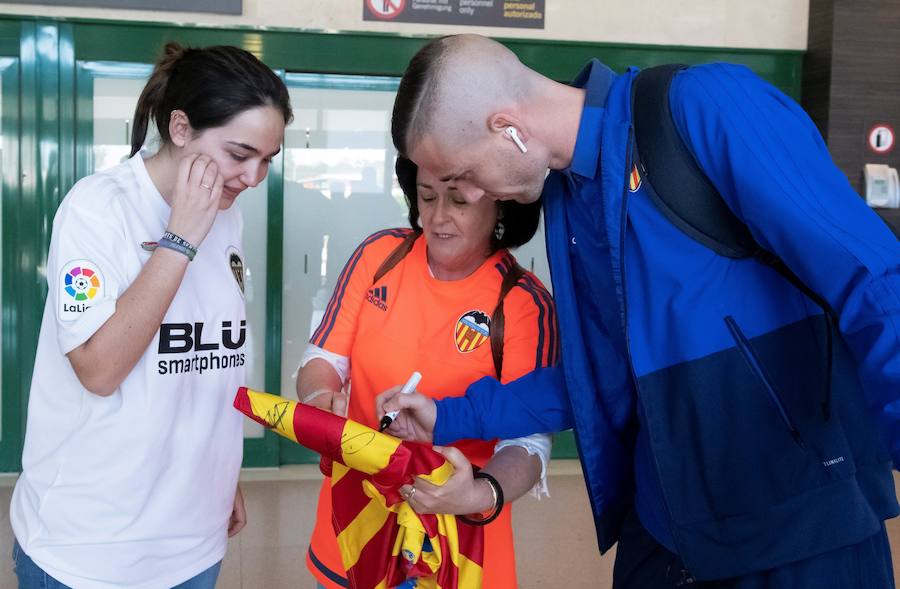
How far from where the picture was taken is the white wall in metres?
4.81

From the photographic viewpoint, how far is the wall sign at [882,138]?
512 cm

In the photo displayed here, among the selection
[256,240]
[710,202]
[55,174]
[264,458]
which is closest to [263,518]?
[264,458]

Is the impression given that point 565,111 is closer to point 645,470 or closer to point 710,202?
point 710,202

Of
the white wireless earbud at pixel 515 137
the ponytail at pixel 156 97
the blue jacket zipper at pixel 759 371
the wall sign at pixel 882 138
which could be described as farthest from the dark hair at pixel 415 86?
the wall sign at pixel 882 138

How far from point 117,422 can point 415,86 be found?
77cm

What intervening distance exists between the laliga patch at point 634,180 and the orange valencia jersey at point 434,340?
503 mm

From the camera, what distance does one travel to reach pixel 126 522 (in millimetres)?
1487

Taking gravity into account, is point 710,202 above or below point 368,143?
below

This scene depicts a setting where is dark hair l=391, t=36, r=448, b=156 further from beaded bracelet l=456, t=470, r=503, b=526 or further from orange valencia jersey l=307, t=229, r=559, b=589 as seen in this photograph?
beaded bracelet l=456, t=470, r=503, b=526

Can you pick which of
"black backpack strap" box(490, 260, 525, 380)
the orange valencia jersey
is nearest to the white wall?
the orange valencia jersey

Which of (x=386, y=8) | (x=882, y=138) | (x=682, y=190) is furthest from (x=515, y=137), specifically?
(x=882, y=138)

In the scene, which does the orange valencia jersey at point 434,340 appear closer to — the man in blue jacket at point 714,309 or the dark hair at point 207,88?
the man in blue jacket at point 714,309

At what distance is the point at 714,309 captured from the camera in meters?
1.25

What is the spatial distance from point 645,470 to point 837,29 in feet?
14.7
